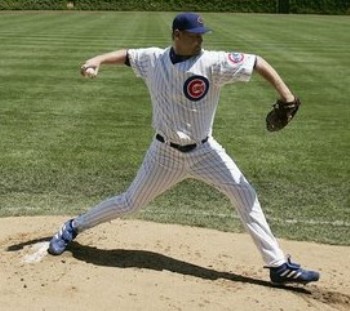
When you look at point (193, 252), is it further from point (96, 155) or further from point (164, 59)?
point (96, 155)

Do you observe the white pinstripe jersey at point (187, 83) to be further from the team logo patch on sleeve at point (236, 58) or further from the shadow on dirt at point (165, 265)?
the shadow on dirt at point (165, 265)

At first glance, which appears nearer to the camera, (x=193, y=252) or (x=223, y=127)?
(x=193, y=252)

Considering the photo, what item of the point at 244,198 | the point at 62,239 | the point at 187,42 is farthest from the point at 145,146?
the point at 187,42

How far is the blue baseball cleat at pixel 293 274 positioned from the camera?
5324mm

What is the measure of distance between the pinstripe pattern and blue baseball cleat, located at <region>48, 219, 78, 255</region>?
0.73 meters

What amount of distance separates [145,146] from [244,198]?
4.75m

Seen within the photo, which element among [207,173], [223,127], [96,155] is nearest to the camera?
[207,173]

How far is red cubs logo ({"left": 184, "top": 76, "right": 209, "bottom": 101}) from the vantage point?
5160 millimetres

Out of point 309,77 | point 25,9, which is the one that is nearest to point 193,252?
point 309,77

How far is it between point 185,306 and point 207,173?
3.33ft

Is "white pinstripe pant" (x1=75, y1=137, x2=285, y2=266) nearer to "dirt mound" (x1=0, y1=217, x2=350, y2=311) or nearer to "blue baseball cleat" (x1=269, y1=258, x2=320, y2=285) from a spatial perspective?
"blue baseball cleat" (x1=269, y1=258, x2=320, y2=285)

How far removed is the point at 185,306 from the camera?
5008 millimetres

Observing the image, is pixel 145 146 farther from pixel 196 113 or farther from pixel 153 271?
pixel 196 113

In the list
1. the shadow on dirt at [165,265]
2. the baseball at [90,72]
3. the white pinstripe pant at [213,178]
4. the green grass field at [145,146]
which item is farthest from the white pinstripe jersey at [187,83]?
the green grass field at [145,146]
